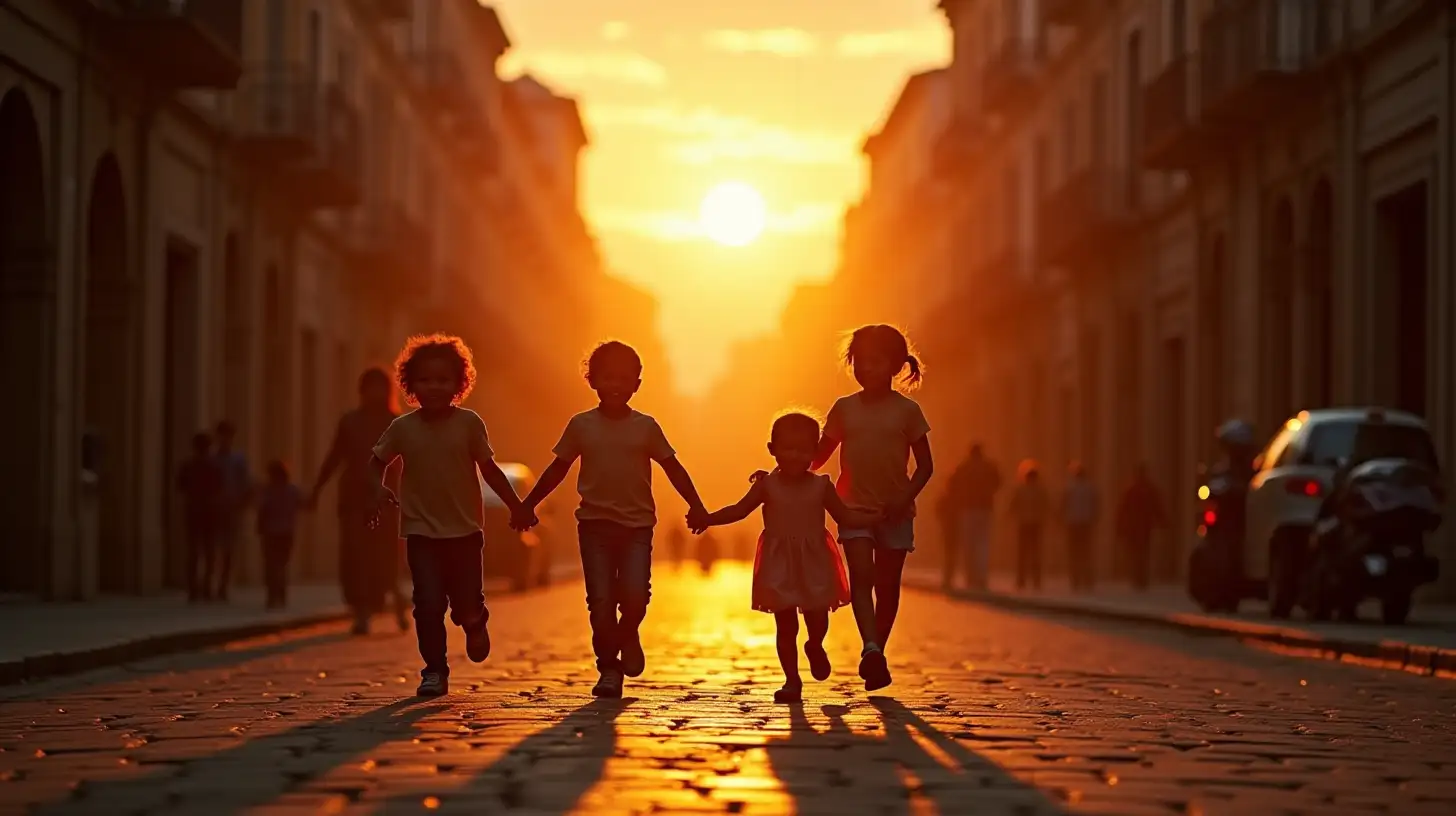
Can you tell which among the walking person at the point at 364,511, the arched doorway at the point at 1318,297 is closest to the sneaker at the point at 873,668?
the walking person at the point at 364,511

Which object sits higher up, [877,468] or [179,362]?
[179,362]

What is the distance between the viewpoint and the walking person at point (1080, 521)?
99.8ft

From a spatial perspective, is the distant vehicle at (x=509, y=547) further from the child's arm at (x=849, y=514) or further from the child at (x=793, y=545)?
the child at (x=793, y=545)

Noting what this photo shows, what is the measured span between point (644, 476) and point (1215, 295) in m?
Answer: 22.7

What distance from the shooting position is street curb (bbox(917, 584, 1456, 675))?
13.6m

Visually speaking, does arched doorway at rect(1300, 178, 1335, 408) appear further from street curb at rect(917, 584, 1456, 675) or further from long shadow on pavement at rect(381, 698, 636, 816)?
long shadow on pavement at rect(381, 698, 636, 816)

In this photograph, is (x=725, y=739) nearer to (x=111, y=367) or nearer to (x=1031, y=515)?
(x=111, y=367)

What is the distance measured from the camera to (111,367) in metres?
24.4

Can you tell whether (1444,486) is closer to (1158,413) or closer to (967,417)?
(1158,413)

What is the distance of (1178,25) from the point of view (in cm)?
3341

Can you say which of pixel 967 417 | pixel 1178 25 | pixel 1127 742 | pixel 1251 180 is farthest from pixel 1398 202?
pixel 967 417

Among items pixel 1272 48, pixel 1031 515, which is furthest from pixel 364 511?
pixel 1031 515

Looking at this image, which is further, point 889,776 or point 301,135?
point 301,135

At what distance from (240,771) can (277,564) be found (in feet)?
47.7
